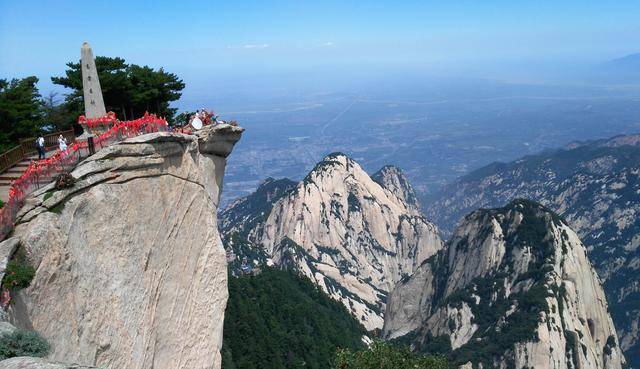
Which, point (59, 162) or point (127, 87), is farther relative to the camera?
point (127, 87)

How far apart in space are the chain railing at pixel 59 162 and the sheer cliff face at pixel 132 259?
1.73ft

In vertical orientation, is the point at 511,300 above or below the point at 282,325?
below

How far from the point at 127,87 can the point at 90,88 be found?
1128 centimetres

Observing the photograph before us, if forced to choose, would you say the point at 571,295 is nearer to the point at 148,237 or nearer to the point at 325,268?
the point at 325,268

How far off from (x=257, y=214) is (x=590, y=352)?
111200 millimetres

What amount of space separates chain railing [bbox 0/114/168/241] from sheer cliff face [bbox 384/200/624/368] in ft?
214

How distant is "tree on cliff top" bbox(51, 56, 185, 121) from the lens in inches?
1604

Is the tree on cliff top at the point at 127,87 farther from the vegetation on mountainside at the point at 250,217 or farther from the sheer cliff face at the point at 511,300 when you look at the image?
the vegetation on mountainside at the point at 250,217

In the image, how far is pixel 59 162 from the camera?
23.5 metres

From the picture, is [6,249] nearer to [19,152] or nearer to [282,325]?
[19,152]

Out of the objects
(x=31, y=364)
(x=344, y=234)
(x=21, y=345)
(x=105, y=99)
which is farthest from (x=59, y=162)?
(x=344, y=234)

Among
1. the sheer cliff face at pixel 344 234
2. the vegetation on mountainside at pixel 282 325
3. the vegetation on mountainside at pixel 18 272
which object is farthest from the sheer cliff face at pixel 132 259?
the sheer cliff face at pixel 344 234

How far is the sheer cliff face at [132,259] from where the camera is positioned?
19.6 meters

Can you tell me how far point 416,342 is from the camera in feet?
332
